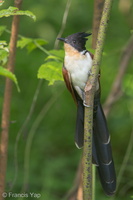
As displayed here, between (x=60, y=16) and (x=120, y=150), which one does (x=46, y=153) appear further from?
(x=60, y=16)

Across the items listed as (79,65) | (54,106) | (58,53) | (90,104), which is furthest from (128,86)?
(90,104)

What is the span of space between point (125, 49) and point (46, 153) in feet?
6.05

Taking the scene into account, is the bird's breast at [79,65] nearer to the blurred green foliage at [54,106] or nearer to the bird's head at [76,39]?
the bird's head at [76,39]

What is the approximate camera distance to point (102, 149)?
112 inches

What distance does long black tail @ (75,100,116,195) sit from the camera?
9.05ft

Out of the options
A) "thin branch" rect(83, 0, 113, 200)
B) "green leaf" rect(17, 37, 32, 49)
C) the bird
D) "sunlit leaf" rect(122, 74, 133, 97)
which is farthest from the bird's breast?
"sunlit leaf" rect(122, 74, 133, 97)

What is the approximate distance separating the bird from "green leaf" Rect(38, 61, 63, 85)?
0.62 ft

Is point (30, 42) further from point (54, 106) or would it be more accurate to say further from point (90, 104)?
point (54, 106)

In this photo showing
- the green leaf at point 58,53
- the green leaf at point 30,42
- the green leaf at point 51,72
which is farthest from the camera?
the green leaf at point 30,42

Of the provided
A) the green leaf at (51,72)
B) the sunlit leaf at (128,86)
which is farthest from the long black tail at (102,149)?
the sunlit leaf at (128,86)

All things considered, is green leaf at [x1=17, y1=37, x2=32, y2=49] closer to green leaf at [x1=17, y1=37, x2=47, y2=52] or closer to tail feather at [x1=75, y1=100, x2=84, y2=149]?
green leaf at [x1=17, y1=37, x2=47, y2=52]

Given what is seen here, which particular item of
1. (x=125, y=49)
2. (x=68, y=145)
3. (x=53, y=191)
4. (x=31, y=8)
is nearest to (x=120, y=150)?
(x=68, y=145)

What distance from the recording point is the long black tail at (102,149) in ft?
9.05

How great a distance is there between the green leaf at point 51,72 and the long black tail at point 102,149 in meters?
0.41
